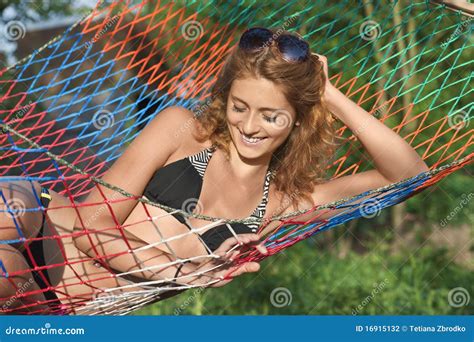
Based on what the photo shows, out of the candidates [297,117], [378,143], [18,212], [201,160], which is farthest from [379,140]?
[18,212]

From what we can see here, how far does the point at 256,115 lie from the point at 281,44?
7.0 inches

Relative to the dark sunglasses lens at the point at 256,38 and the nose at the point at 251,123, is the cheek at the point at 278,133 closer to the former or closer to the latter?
the nose at the point at 251,123

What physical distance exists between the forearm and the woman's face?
15 cm

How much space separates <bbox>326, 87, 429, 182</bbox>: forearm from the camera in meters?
1.89

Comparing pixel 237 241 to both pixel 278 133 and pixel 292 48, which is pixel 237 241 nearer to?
pixel 278 133

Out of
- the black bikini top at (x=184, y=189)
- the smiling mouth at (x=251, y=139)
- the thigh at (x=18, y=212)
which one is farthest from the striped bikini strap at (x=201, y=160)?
the thigh at (x=18, y=212)

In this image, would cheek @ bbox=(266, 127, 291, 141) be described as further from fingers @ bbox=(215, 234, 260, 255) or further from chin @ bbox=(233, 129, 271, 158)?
fingers @ bbox=(215, 234, 260, 255)

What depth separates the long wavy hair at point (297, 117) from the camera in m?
1.77

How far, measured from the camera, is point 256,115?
1.76m

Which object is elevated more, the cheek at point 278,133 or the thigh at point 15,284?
the cheek at point 278,133

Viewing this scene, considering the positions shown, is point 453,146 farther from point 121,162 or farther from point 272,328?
point 121,162

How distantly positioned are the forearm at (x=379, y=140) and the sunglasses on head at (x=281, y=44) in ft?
0.54

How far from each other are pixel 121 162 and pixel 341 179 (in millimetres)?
573

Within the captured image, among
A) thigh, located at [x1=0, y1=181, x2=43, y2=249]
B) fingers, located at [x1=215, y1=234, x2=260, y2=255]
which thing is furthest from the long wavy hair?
thigh, located at [x1=0, y1=181, x2=43, y2=249]
